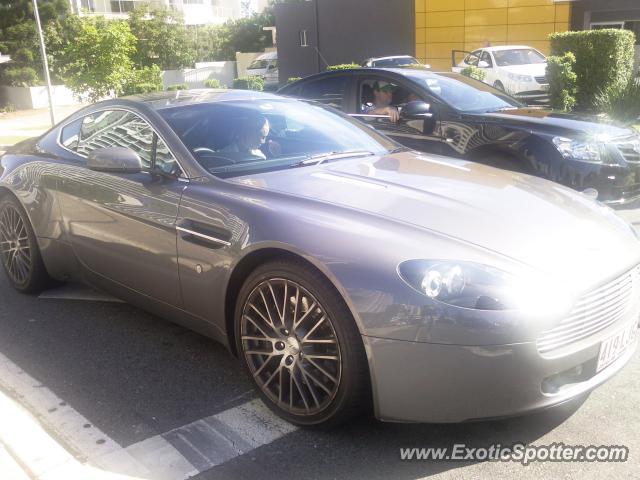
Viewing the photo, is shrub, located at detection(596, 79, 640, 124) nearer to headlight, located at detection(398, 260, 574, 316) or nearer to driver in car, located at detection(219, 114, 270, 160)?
driver in car, located at detection(219, 114, 270, 160)

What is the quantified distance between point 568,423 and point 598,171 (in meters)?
3.84

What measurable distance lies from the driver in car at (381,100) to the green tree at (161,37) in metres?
38.9

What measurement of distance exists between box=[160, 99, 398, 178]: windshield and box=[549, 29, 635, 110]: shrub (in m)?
11.4

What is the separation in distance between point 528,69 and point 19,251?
59.2ft

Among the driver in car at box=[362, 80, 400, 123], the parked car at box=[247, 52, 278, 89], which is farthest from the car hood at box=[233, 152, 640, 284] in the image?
the parked car at box=[247, 52, 278, 89]

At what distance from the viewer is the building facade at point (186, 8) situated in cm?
5250

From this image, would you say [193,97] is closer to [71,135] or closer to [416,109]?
[71,135]

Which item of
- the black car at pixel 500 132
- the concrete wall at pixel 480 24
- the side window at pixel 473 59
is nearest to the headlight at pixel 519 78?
the side window at pixel 473 59

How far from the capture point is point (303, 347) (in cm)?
305

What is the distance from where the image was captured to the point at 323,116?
465 centimetres

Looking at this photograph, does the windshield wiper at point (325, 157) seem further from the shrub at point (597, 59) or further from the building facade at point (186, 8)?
the building facade at point (186, 8)

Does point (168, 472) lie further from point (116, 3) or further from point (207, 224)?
point (116, 3)

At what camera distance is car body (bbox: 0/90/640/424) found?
263 cm

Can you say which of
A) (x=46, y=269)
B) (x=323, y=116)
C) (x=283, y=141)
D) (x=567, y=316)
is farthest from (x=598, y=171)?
(x=46, y=269)
